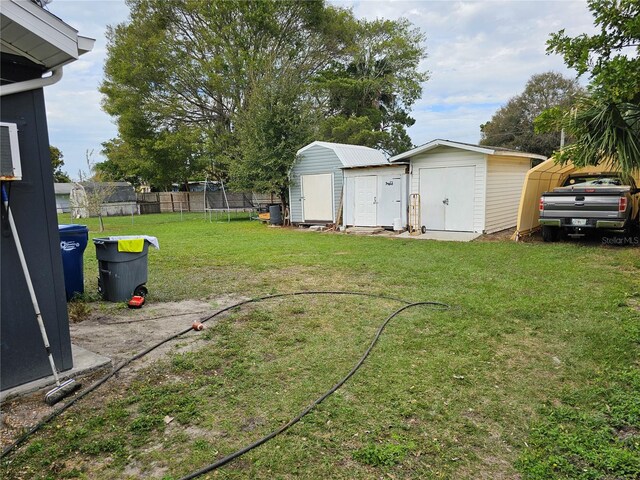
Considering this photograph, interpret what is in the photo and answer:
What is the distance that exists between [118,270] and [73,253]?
61cm

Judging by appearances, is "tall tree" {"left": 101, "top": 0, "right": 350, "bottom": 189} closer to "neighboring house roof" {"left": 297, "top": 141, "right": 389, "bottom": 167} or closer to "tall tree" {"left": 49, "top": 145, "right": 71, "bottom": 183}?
"neighboring house roof" {"left": 297, "top": 141, "right": 389, "bottom": 167}

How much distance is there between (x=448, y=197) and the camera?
38.5 ft

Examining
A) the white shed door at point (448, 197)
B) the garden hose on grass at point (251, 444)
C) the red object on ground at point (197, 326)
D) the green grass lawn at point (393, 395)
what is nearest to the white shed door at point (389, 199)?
the white shed door at point (448, 197)

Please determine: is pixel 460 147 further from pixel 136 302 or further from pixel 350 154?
pixel 136 302

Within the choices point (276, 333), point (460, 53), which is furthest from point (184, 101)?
point (276, 333)

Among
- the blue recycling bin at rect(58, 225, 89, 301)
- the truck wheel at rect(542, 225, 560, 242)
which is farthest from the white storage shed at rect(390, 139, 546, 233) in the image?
the blue recycling bin at rect(58, 225, 89, 301)

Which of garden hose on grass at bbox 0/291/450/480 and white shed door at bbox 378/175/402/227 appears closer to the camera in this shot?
garden hose on grass at bbox 0/291/450/480

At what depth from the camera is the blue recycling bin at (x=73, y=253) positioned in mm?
4945

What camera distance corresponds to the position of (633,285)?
18.3 ft

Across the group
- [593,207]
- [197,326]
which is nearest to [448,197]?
[593,207]

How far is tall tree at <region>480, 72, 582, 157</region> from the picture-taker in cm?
3127

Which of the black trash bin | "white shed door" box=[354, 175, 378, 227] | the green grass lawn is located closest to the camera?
the green grass lawn

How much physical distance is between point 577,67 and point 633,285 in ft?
11.5

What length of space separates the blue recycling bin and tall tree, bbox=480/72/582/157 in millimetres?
33853
